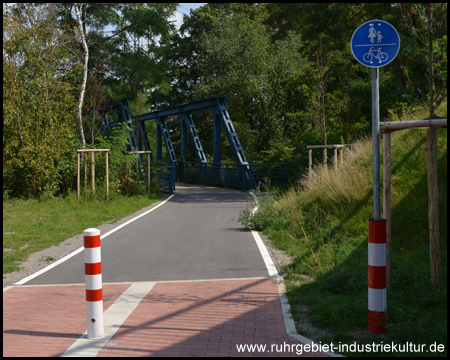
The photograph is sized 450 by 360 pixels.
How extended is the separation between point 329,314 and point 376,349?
0.98 metres

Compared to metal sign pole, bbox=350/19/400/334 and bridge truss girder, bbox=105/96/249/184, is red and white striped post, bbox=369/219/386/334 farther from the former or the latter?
bridge truss girder, bbox=105/96/249/184

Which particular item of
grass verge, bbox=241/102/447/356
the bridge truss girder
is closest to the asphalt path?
grass verge, bbox=241/102/447/356

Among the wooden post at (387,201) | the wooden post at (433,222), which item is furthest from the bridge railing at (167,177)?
the wooden post at (433,222)

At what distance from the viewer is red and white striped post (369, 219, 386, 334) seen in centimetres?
492

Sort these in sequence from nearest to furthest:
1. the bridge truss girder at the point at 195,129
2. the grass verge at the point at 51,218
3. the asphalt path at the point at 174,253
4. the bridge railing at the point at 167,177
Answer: the asphalt path at the point at 174,253 → the grass verge at the point at 51,218 → the bridge railing at the point at 167,177 → the bridge truss girder at the point at 195,129

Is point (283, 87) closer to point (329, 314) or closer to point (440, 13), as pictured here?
point (440, 13)

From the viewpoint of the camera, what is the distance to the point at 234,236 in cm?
1167

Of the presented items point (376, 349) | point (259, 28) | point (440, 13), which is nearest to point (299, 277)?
point (376, 349)

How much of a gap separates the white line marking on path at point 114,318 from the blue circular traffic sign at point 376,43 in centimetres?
388

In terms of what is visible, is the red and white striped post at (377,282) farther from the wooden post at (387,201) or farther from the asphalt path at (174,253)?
the asphalt path at (174,253)

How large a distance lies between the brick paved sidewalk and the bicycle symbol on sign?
2986mm

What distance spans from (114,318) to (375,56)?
4.07 m

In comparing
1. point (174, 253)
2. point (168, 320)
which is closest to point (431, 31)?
point (174, 253)

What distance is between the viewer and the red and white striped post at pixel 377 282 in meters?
4.92
